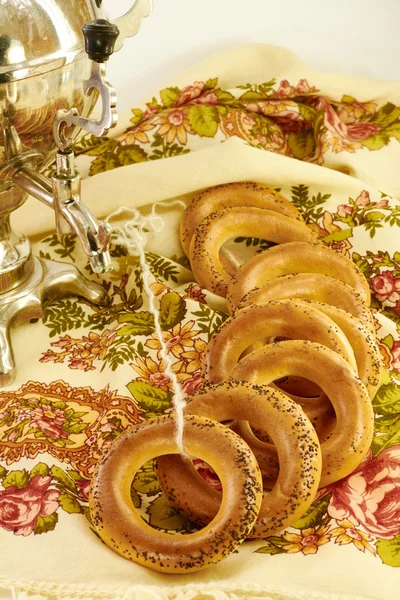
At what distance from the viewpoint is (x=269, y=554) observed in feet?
2.67

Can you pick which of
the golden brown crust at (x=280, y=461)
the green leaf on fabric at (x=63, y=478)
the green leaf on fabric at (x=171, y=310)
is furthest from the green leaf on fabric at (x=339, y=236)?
the green leaf on fabric at (x=63, y=478)

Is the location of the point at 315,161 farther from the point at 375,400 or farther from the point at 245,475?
the point at 245,475

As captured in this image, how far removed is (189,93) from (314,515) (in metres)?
0.97

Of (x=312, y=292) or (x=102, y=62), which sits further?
(x=312, y=292)

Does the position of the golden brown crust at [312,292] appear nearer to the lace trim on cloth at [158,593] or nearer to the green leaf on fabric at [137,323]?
the green leaf on fabric at [137,323]

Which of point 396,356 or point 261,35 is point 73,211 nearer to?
point 396,356

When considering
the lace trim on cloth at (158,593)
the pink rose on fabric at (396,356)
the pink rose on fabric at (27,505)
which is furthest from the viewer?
the pink rose on fabric at (396,356)

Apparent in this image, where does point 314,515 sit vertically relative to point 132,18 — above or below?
below

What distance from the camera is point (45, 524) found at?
0.85 m

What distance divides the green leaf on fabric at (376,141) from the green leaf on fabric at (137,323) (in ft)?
2.05

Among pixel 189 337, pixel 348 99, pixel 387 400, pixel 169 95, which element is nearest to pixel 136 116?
pixel 169 95

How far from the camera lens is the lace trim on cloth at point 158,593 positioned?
2.48ft

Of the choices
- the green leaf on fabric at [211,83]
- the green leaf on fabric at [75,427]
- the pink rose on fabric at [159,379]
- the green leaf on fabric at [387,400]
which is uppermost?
the green leaf on fabric at [211,83]

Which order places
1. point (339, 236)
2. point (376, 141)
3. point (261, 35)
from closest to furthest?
point (339, 236) → point (376, 141) → point (261, 35)
